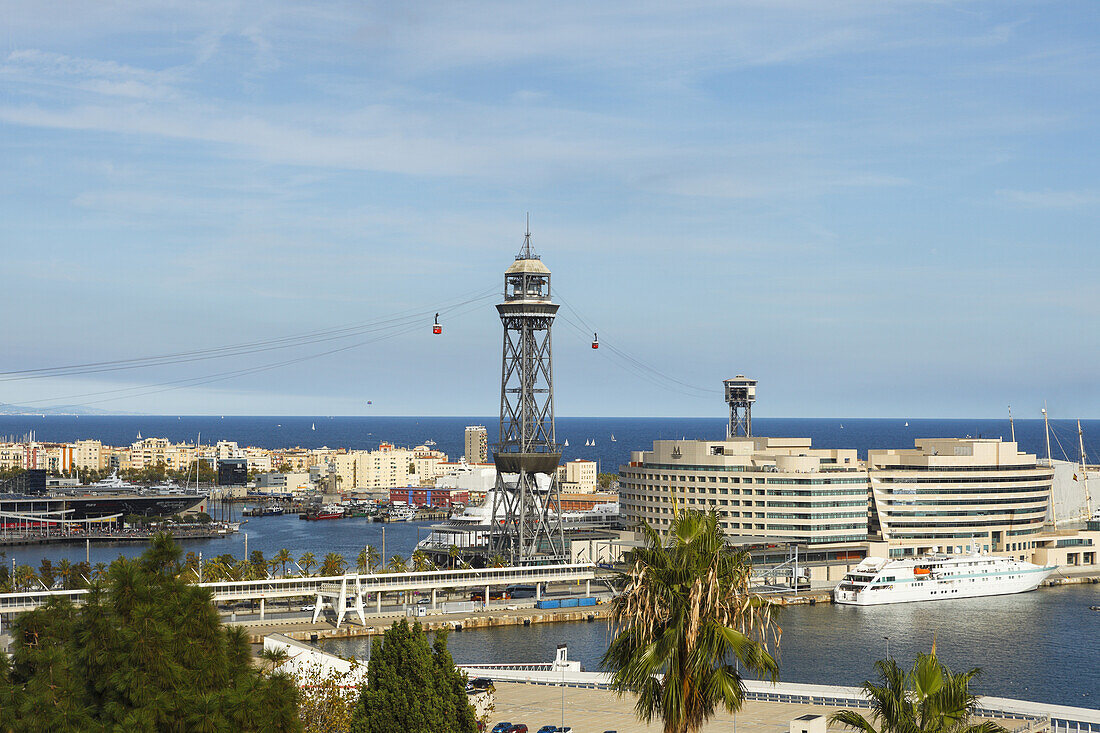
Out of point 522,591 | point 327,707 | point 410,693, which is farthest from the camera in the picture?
point 522,591

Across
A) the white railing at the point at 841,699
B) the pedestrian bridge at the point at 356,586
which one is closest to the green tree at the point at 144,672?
the white railing at the point at 841,699

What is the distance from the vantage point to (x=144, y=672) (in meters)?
27.0

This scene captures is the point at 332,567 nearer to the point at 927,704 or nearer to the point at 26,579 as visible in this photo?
the point at 26,579

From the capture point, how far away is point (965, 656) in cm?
8181

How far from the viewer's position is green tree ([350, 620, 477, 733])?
34844 millimetres

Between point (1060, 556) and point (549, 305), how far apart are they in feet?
199

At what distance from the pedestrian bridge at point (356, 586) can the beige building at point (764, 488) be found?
2280 cm

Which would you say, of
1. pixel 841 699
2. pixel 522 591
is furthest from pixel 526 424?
A: pixel 841 699

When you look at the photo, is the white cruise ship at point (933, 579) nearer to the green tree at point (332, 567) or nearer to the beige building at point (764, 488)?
the beige building at point (764, 488)

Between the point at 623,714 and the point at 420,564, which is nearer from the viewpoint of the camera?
the point at 623,714

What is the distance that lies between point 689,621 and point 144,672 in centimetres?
1259

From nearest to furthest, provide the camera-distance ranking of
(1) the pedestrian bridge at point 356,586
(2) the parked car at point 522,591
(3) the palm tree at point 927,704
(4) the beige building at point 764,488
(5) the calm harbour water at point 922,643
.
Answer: (3) the palm tree at point 927,704 → (5) the calm harbour water at point 922,643 → (1) the pedestrian bridge at point 356,586 → (2) the parked car at point 522,591 → (4) the beige building at point 764,488

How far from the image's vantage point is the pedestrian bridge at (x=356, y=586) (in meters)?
89.9

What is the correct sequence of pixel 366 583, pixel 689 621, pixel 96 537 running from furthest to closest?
pixel 96 537, pixel 366 583, pixel 689 621
